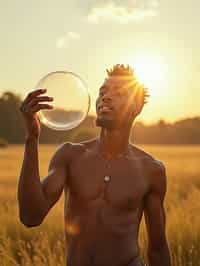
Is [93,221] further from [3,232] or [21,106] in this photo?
[3,232]

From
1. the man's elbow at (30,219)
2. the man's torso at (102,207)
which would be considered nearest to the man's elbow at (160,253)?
the man's torso at (102,207)

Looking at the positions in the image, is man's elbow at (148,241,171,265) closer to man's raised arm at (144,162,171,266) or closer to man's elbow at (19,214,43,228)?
man's raised arm at (144,162,171,266)

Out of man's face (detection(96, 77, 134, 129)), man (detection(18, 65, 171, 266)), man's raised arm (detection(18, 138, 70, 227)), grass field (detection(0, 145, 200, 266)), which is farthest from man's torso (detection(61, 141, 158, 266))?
grass field (detection(0, 145, 200, 266))

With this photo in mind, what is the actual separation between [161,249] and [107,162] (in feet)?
2.43

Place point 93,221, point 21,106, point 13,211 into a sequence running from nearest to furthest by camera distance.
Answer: point 21,106
point 93,221
point 13,211

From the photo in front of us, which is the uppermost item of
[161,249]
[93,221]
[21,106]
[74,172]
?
[21,106]

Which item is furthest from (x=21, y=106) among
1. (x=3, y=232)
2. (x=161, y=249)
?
(x=3, y=232)

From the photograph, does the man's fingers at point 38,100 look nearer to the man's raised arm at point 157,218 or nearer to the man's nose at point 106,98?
the man's nose at point 106,98

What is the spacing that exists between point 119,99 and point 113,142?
0.99 ft

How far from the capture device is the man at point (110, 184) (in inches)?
154

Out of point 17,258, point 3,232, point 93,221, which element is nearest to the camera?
point 93,221

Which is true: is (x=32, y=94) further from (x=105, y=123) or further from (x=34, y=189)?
(x=105, y=123)

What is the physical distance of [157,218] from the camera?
4.27 m

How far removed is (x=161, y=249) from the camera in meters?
4.34
